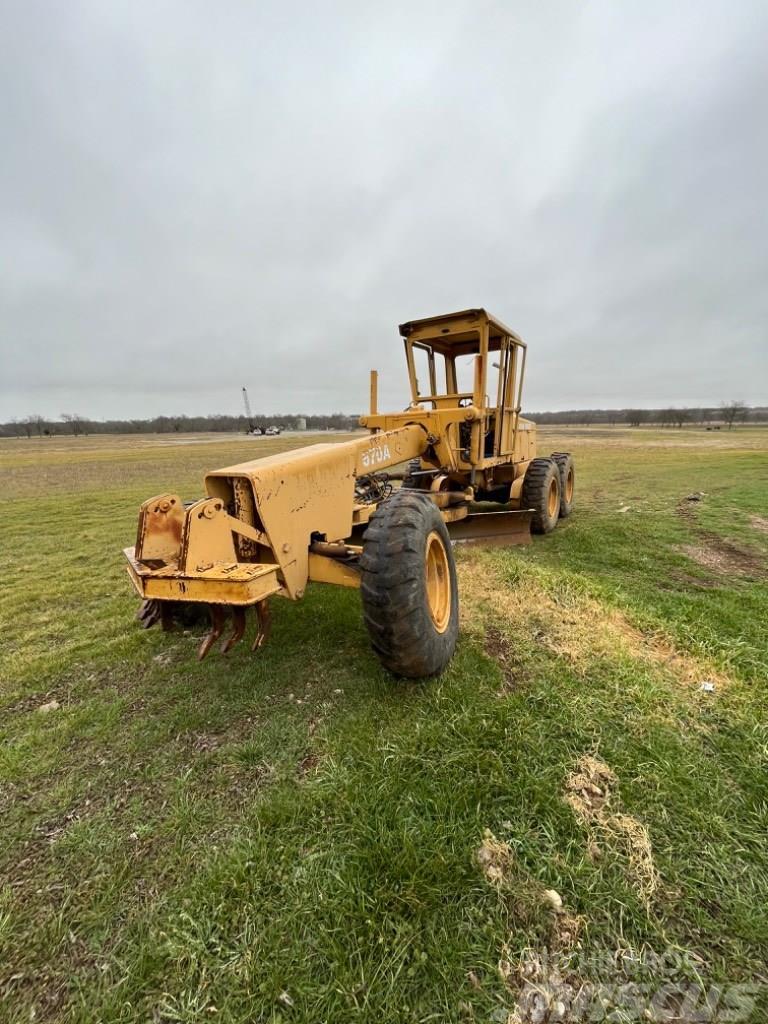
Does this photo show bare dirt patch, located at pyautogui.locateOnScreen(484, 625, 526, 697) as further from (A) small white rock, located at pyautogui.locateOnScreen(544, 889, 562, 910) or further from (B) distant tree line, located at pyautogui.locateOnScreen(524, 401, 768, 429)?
(B) distant tree line, located at pyautogui.locateOnScreen(524, 401, 768, 429)

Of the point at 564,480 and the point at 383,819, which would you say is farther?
the point at 564,480

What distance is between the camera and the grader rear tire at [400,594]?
8.99ft

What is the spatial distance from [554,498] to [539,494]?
1112 millimetres

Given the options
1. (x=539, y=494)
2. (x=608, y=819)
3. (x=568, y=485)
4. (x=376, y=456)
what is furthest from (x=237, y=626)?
(x=568, y=485)

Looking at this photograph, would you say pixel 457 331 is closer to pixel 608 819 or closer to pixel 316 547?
pixel 316 547

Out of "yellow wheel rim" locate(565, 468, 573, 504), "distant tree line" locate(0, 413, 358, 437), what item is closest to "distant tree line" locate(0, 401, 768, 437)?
"distant tree line" locate(0, 413, 358, 437)

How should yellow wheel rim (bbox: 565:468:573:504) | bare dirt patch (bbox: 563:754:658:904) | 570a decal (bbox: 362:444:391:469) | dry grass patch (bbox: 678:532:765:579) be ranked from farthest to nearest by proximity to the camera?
1. yellow wheel rim (bbox: 565:468:573:504)
2. dry grass patch (bbox: 678:532:765:579)
3. 570a decal (bbox: 362:444:391:469)
4. bare dirt patch (bbox: 563:754:658:904)

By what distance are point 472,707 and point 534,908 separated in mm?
1136

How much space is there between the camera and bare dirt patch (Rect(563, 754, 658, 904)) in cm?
192

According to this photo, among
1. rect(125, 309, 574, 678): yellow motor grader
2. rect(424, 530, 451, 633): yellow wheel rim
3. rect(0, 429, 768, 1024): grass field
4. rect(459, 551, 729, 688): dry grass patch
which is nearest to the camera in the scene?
rect(0, 429, 768, 1024): grass field

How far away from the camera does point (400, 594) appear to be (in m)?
2.73

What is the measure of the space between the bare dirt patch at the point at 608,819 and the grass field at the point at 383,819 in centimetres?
1

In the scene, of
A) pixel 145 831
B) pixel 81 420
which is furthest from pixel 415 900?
pixel 81 420

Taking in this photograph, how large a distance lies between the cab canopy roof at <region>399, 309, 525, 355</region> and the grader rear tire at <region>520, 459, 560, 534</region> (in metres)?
2.03
